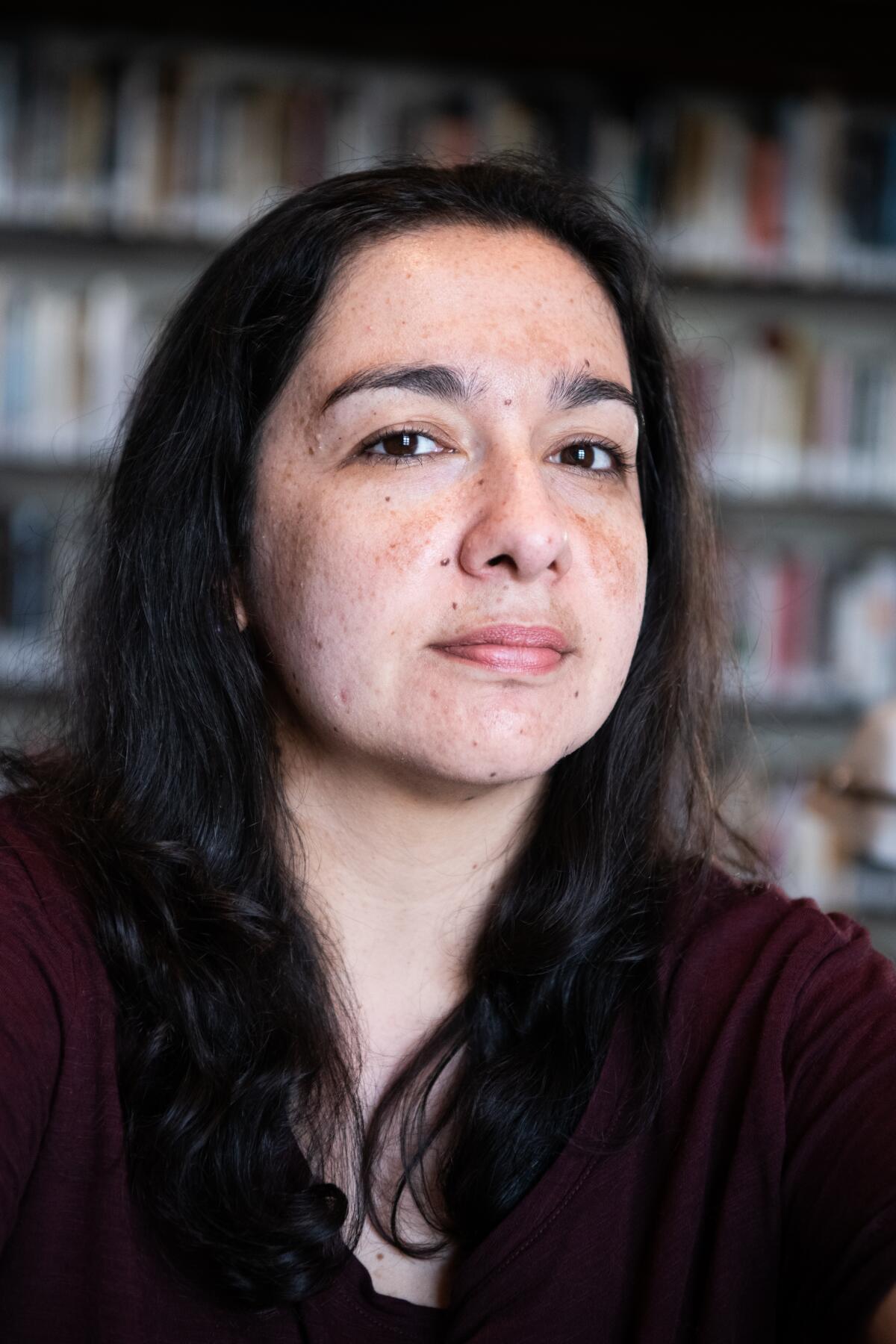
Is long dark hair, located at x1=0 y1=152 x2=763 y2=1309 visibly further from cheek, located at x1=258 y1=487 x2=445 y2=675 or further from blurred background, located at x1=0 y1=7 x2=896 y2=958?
blurred background, located at x1=0 y1=7 x2=896 y2=958

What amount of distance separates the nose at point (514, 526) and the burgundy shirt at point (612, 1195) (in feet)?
1.26

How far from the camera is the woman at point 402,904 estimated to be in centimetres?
97

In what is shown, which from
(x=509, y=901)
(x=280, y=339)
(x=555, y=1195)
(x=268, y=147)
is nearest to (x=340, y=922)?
(x=509, y=901)

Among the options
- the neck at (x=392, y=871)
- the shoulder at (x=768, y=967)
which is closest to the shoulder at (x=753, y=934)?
the shoulder at (x=768, y=967)

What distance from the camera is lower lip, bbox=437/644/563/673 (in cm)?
101

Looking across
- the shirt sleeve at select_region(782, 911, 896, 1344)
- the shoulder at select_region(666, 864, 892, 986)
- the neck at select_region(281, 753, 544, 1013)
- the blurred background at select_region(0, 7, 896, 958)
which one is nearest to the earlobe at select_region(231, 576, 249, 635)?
the neck at select_region(281, 753, 544, 1013)

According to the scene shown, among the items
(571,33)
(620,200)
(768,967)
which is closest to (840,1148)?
(768,967)

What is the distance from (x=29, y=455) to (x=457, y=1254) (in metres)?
2.16

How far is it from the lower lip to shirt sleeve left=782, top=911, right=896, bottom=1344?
0.35m

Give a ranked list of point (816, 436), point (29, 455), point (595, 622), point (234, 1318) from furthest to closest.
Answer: point (816, 436)
point (29, 455)
point (595, 622)
point (234, 1318)

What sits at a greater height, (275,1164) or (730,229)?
(730,229)

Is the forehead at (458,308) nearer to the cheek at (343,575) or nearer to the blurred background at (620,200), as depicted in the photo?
the cheek at (343,575)

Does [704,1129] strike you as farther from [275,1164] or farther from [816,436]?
[816,436]

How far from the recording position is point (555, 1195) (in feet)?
3.33
